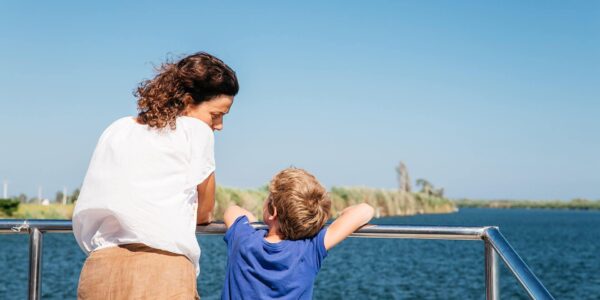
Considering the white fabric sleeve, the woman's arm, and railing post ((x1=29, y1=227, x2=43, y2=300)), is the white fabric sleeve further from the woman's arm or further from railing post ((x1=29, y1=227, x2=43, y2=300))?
railing post ((x1=29, y1=227, x2=43, y2=300))

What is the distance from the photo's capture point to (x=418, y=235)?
2400 millimetres

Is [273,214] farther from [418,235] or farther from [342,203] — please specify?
[342,203]

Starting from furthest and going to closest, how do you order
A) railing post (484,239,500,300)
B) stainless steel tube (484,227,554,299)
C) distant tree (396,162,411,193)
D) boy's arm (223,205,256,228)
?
distant tree (396,162,411,193)
boy's arm (223,205,256,228)
railing post (484,239,500,300)
stainless steel tube (484,227,554,299)

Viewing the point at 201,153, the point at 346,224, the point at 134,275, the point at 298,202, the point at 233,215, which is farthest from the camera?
the point at 233,215

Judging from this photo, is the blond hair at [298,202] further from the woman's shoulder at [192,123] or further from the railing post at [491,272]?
the railing post at [491,272]

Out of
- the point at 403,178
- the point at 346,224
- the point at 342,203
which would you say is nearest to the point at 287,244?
the point at 346,224

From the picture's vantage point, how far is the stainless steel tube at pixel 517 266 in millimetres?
1868

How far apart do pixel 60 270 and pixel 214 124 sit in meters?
15.1

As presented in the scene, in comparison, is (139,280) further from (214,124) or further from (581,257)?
(581,257)

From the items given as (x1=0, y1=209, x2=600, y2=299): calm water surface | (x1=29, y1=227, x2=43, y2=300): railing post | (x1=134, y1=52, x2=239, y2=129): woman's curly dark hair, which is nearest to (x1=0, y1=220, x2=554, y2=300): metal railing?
(x1=29, y1=227, x2=43, y2=300): railing post

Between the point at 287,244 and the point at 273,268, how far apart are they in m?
0.08

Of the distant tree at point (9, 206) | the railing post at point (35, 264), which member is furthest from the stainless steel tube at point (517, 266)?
the distant tree at point (9, 206)

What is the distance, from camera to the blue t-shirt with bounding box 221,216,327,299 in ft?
7.27

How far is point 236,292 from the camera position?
2.25 m
